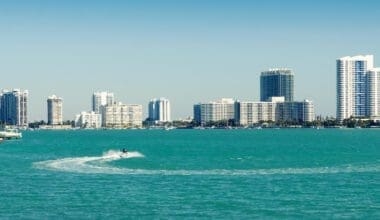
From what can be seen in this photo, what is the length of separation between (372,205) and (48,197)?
56.8 ft

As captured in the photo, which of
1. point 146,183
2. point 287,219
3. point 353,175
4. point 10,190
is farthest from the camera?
point 353,175

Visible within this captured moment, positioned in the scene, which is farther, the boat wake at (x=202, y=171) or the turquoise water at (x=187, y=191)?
the boat wake at (x=202, y=171)

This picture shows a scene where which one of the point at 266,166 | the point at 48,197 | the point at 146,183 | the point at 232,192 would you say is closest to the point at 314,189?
the point at 232,192

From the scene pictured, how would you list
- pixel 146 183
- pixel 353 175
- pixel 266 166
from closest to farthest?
1. pixel 146 183
2. pixel 353 175
3. pixel 266 166

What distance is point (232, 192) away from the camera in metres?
47.3

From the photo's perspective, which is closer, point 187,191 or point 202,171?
point 187,191

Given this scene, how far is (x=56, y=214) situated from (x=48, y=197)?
6.61 m

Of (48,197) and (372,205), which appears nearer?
(372,205)

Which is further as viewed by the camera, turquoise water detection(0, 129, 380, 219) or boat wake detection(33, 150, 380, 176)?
boat wake detection(33, 150, 380, 176)

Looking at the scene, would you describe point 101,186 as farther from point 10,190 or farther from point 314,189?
point 314,189

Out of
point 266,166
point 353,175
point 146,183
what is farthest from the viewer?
point 266,166

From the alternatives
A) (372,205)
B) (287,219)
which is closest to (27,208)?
(287,219)

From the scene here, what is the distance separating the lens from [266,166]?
71.7m

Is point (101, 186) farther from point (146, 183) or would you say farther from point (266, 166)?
point (266, 166)
